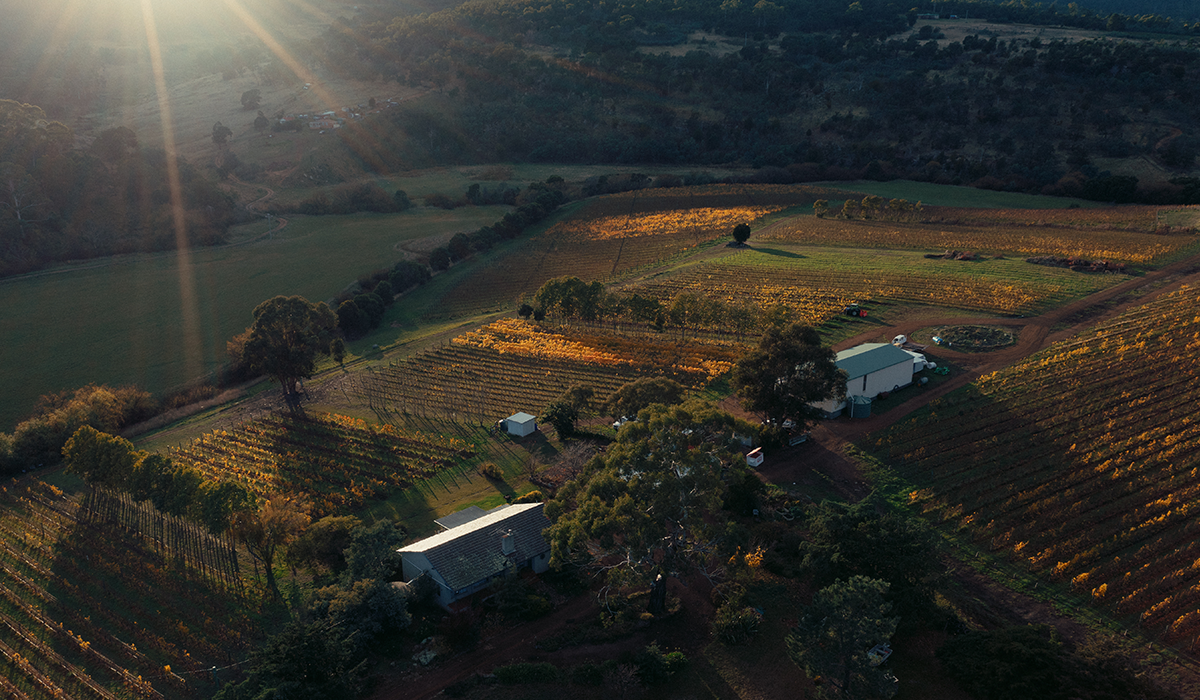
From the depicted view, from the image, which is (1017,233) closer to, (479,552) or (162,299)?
(479,552)

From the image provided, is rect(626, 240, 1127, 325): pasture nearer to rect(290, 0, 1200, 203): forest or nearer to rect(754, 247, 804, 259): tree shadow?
rect(754, 247, 804, 259): tree shadow

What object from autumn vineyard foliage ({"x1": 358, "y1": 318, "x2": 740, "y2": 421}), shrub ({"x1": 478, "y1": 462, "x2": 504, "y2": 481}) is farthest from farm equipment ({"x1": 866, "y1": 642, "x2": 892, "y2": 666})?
autumn vineyard foliage ({"x1": 358, "y1": 318, "x2": 740, "y2": 421})

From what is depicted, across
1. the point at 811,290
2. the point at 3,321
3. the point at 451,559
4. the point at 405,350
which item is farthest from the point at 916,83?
the point at 3,321

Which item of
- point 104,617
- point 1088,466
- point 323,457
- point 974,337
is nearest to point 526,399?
point 323,457

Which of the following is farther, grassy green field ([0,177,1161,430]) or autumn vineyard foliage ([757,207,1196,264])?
autumn vineyard foliage ([757,207,1196,264])

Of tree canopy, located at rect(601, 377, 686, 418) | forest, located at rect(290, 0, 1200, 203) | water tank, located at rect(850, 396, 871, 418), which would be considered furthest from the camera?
forest, located at rect(290, 0, 1200, 203)

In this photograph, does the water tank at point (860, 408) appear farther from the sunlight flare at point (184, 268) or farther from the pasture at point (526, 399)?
the sunlight flare at point (184, 268)

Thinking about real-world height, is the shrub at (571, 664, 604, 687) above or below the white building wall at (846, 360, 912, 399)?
below
